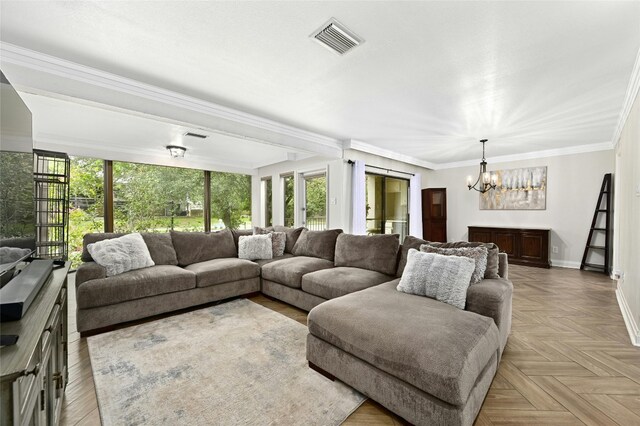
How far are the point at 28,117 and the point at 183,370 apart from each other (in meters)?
1.93

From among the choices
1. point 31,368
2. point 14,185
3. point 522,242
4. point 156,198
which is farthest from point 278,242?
point 522,242

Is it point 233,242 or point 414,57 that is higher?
point 414,57

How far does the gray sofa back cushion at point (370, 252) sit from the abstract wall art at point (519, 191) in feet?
11.8

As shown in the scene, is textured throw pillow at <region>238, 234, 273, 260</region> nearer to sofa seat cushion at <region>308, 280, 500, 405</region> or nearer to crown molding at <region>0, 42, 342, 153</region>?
crown molding at <region>0, 42, 342, 153</region>

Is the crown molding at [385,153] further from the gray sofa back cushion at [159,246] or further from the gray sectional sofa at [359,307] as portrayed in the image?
the gray sofa back cushion at [159,246]

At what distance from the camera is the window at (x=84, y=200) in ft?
15.8

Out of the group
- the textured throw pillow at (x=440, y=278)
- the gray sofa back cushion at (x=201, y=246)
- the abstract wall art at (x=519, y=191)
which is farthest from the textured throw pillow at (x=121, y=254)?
the abstract wall art at (x=519, y=191)

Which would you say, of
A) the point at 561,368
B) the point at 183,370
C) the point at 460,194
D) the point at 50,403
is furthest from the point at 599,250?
the point at 50,403

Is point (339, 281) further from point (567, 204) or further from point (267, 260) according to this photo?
point (567, 204)

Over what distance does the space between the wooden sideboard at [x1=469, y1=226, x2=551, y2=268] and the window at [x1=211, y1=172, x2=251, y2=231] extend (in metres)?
5.63

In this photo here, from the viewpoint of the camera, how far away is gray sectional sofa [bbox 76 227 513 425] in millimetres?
1369

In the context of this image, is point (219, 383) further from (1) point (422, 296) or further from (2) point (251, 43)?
(2) point (251, 43)

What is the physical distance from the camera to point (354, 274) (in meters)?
2.96

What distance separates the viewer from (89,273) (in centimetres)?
260
